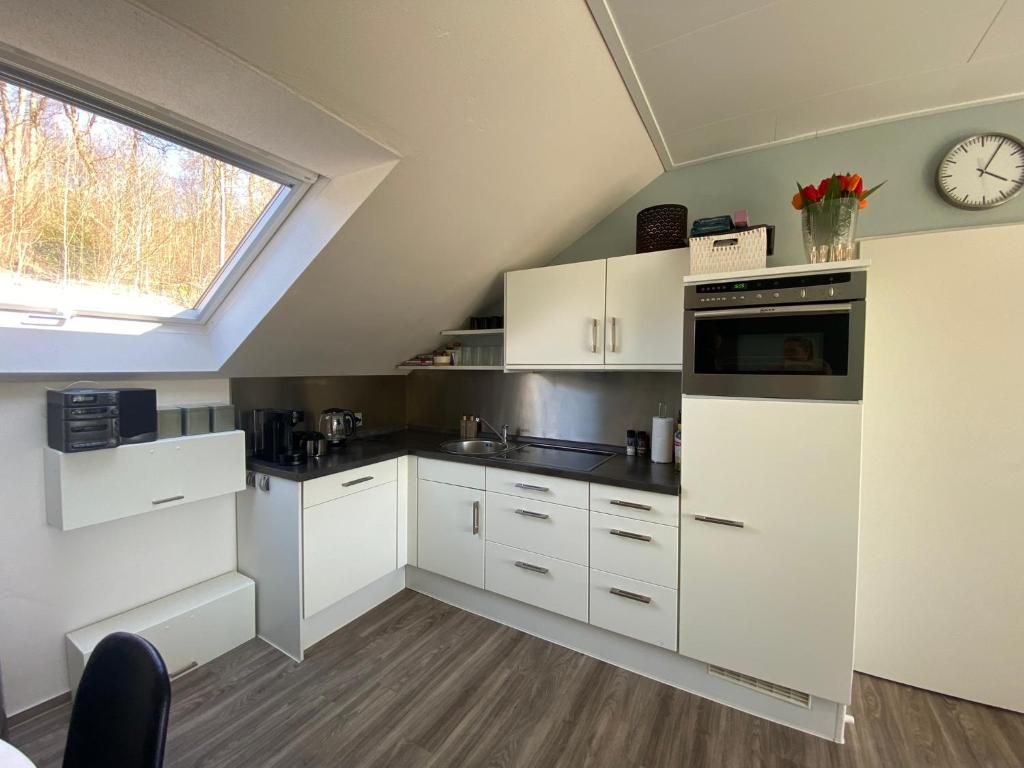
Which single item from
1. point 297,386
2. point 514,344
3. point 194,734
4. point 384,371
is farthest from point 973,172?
point 194,734

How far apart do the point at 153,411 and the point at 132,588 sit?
0.89m

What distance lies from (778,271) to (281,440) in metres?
2.33

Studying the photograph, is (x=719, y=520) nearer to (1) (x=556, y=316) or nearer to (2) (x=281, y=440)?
(1) (x=556, y=316)

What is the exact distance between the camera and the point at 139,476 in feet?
5.73

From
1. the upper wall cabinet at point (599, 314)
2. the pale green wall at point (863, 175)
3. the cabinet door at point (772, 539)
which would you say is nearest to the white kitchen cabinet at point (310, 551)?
the upper wall cabinet at point (599, 314)

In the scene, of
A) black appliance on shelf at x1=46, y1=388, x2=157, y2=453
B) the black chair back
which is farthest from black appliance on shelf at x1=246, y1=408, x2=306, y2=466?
the black chair back

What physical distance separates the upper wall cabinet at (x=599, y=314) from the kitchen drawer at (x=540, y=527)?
0.75 metres

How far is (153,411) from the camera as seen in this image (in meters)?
1.75

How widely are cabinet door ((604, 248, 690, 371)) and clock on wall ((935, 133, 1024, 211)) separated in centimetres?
106

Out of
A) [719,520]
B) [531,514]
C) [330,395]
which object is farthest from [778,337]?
[330,395]

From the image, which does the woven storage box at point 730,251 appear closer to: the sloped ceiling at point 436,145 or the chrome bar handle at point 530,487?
the sloped ceiling at point 436,145

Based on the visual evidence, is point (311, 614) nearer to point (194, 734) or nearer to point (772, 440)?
point (194, 734)

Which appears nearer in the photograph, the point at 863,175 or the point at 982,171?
the point at 982,171

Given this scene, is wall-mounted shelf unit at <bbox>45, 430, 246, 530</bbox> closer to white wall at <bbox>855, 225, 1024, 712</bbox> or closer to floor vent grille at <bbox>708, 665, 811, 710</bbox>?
floor vent grille at <bbox>708, 665, 811, 710</bbox>
